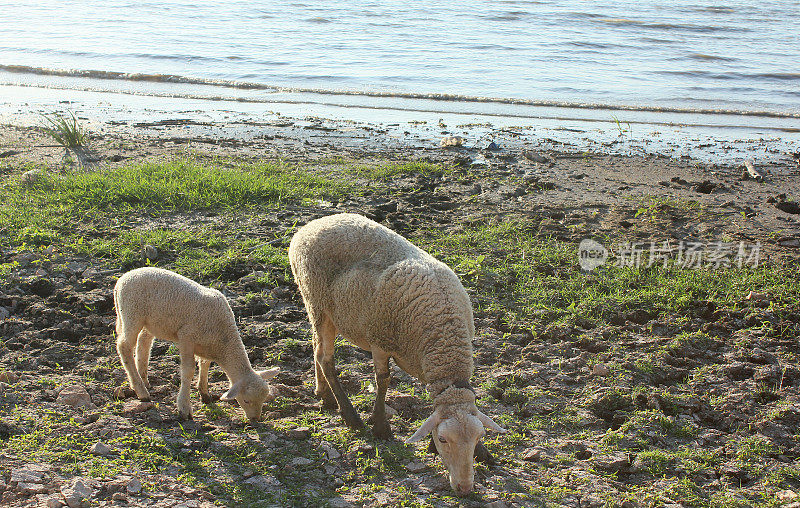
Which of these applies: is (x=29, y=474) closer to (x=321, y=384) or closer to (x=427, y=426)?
(x=321, y=384)

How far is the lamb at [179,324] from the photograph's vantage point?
15.9 feet

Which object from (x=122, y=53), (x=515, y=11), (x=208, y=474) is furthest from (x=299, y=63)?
(x=208, y=474)

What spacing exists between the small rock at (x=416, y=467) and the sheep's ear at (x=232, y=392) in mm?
1243

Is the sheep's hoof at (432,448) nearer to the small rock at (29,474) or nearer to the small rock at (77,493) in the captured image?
the small rock at (77,493)

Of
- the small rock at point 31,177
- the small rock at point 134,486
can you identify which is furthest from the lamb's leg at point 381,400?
the small rock at point 31,177

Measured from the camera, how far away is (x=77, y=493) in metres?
3.69

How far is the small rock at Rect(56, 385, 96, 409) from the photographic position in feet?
15.0

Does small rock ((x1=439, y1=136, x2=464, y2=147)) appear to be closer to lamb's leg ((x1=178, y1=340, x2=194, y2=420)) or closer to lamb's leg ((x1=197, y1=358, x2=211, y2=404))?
lamb's leg ((x1=197, y1=358, x2=211, y2=404))

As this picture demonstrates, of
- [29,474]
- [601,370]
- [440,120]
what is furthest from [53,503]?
[440,120]

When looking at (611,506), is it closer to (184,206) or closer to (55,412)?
(55,412)

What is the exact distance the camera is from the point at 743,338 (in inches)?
225

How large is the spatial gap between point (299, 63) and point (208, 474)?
49.9 ft

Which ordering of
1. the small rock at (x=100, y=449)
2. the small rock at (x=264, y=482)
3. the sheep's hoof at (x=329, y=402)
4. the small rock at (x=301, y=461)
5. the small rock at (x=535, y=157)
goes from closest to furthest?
the small rock at (x=264, y=482), the small rock at (x=100, y=449), the small rock at (x=301, y=461), the sheep's hoof at (x=329, y=402), the small rock at (x=535, y=157)

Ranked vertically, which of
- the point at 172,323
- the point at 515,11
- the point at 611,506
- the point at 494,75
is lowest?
the point at 611,506
